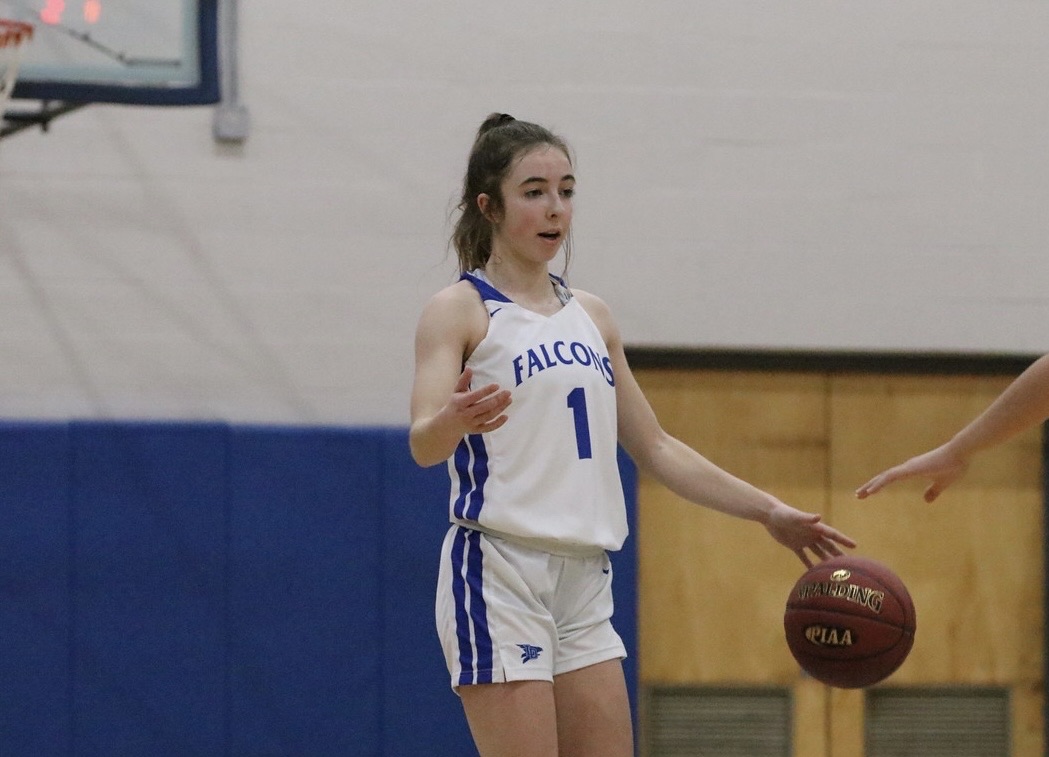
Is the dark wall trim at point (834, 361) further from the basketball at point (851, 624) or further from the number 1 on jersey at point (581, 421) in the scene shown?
the number 1 on jersey at point (581, 421)

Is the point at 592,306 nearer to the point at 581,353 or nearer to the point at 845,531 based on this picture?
the point at 581,353

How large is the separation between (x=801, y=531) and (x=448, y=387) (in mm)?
1006

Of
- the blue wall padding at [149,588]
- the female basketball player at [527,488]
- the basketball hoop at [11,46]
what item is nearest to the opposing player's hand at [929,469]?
the female basketball player at [527,488]

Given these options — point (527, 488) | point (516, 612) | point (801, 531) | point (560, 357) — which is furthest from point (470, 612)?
point (801, 531)

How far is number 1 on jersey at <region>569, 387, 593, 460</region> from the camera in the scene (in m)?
3.02

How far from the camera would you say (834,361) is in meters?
5.68

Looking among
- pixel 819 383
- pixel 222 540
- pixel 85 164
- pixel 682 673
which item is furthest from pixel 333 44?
pixel 682 673

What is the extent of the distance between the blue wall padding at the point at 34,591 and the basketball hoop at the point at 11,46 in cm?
135

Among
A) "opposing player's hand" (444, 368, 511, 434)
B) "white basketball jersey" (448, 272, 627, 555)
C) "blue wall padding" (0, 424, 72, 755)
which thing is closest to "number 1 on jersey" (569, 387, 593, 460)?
"white basketball jersey" (448, 272, 627, 555)

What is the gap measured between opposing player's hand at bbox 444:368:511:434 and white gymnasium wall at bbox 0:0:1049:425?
271 cm

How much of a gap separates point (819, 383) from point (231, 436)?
92.4 inches

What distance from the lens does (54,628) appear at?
5.21 metres

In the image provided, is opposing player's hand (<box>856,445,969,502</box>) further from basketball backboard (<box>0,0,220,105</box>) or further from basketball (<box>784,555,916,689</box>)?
basketball backboard (<box>0,0,220,105</box>)

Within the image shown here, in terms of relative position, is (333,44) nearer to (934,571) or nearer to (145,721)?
(145,721)
